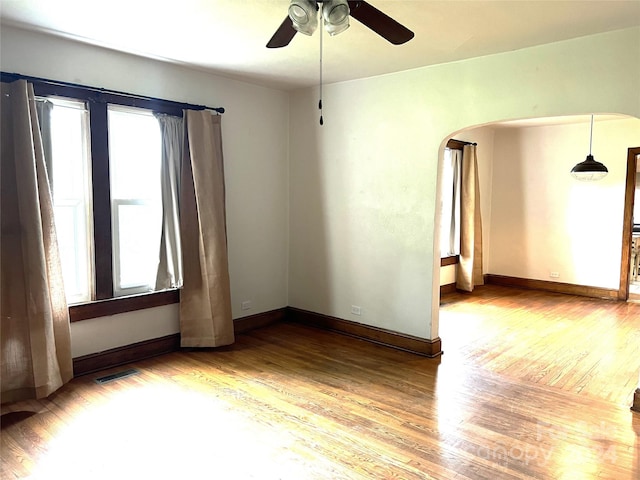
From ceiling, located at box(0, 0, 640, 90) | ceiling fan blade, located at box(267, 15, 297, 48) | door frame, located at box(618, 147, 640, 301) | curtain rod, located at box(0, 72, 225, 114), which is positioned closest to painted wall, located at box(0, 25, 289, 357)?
curtain rod, located at box(0, 72, 225, 114)

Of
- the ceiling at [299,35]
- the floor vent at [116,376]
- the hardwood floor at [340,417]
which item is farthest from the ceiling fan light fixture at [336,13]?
the floor vent at [116,376]

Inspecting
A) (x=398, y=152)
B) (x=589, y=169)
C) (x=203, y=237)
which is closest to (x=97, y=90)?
(x=203, y=237)

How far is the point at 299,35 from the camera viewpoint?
3.21 m

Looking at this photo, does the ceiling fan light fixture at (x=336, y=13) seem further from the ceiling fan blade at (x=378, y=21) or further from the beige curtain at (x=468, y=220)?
the beige curtain at (x=468, y=220)

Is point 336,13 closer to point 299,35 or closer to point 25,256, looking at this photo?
point 299,35

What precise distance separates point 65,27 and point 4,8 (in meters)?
0.40

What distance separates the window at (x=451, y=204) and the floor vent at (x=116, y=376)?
4712 millimetres

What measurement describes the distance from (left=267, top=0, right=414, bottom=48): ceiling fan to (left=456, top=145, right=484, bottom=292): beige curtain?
16.3 feet

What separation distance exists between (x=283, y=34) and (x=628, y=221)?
6255 millimetres

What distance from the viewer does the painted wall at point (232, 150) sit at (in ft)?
11.3

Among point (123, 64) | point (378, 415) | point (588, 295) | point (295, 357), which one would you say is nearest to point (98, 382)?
point (295, 357)

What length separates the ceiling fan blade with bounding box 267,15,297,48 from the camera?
89.7 inches

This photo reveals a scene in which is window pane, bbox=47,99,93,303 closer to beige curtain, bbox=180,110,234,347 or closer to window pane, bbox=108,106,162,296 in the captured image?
window pane, bbox=108,106,162,296

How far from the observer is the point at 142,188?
157 inches
